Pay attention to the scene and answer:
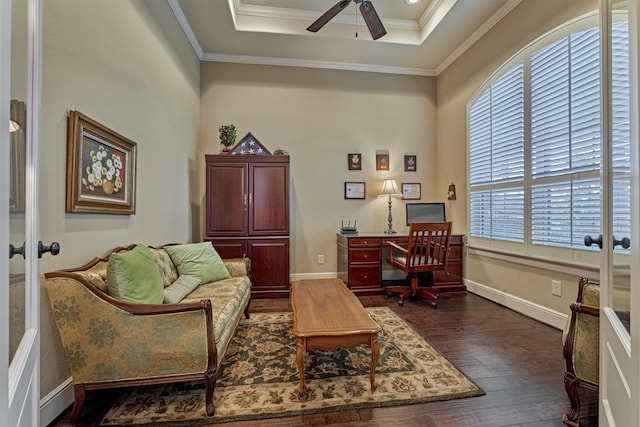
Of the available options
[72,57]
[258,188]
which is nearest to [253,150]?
[258,188]

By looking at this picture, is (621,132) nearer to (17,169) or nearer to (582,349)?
(582,349)

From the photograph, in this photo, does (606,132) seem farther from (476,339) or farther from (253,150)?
(253,150)

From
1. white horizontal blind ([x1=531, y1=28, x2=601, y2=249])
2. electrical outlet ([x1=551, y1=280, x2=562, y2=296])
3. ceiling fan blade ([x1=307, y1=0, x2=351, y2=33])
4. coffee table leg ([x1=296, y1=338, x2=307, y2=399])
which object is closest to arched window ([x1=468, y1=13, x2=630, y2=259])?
white horizontal blind ([x1=531, y1=28, x2=601, y2=249])

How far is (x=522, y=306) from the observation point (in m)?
2.91

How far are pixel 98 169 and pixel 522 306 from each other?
12.9 ft

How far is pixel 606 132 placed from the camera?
121 centimetres

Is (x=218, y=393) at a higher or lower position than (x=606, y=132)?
lower

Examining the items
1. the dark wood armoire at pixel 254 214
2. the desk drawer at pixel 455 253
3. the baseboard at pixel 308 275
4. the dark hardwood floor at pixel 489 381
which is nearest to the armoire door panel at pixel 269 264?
the dark wood armoire at pixel 254 214

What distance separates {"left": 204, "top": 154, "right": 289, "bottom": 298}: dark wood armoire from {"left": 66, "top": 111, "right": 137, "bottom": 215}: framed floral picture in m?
1.27

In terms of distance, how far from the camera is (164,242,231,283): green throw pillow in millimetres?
2521

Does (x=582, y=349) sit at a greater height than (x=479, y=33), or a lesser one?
lesser

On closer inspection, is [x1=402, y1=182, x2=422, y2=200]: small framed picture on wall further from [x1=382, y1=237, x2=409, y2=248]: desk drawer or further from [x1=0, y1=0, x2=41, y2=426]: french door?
[x1=0, y1=0, x2=41, y2=426]: french door

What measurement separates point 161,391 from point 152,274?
0.71 m

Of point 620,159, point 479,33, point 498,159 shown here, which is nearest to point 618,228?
point 620,159
